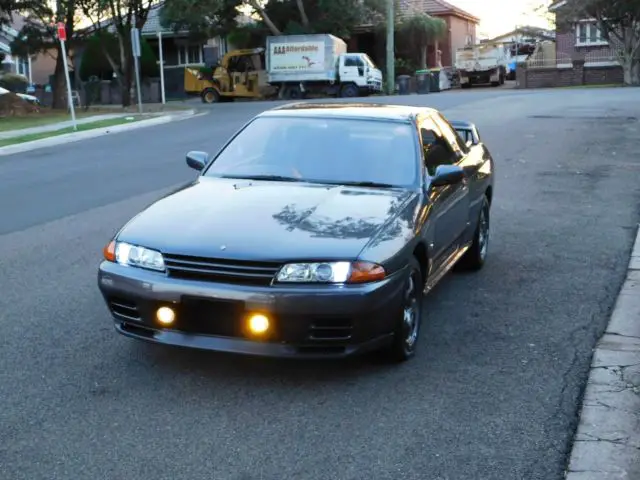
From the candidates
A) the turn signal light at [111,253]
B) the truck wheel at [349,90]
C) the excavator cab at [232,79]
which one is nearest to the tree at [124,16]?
the excavator cab at [232,79]

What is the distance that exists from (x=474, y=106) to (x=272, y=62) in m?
20.9

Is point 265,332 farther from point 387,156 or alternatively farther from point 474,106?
point 474,106

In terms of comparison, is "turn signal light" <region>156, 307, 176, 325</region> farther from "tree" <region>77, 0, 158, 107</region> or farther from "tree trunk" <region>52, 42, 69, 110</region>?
"tree trunk" <region>52, 42, 69, 110</region>

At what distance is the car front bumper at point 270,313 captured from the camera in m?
4.52

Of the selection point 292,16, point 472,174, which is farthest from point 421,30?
point 472,174

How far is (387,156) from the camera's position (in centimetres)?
606

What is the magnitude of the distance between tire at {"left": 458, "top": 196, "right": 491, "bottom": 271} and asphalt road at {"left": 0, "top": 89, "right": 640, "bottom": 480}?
138mm

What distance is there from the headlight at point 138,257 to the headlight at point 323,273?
699mm

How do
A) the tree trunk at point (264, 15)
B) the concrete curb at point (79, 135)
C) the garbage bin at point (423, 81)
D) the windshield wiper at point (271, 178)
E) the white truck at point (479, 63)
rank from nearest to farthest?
the windshield wiper at point (271, 178) < the concrete curb at point (79, 135) < the tree trunk at point (264, 15) < the garbage bin at point (423, 81) < the white truck at point (479, 63)

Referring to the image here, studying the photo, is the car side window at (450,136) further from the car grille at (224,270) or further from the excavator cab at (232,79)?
the excavator cab at (232,79)

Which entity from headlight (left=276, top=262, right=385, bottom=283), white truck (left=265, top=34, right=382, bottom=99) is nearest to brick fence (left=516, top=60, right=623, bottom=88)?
white truck (left=265, top=34, right=382, bottom=99)

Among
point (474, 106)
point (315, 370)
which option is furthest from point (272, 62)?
point (315, 370)

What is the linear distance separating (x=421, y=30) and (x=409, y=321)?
49.5 m

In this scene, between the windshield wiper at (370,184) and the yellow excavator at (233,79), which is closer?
the windshield wiper at (370,184)
